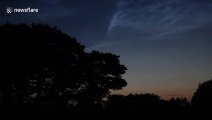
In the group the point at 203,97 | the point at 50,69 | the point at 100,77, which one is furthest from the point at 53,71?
the point at 203,97

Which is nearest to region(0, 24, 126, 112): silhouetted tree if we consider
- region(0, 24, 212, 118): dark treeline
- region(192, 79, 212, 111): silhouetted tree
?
region(0, 24, 212, 118): dark treeline

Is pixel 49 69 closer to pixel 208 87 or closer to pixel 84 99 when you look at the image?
pixel 84 99

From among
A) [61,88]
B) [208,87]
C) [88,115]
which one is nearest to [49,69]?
[61,88]

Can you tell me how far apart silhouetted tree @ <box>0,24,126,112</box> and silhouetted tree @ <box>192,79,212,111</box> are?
1335 centimetres

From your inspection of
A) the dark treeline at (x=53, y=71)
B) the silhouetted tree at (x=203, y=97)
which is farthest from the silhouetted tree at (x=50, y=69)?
the silhouetted tree at (x=203, y=97)

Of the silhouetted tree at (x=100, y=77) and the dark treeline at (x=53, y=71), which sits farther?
the silhouetted tree at (x=100, y=77)

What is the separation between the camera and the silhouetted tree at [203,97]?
28.0m

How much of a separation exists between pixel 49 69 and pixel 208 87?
61.0 feet

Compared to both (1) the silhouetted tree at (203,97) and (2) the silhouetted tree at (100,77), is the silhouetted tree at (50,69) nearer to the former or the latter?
(2) the silhouetted tree at (100,77)

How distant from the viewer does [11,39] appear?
37.5m

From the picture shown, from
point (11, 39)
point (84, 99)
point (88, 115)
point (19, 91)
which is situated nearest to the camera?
point (88, 115)

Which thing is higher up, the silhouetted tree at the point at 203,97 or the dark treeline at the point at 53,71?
the dark treeline at the point at 53,71

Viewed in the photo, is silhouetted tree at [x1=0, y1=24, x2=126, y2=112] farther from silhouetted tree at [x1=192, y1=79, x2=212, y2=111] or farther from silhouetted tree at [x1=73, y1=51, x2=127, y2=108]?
silhouetted tree at [x1=192, y1=79, x2=212, y2=111]

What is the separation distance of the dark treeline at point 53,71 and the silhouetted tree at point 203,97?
0.14 meters
